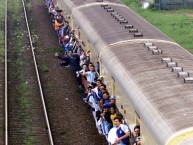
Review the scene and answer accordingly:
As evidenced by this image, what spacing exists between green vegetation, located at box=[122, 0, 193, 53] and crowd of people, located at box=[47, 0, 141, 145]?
5.70 meters

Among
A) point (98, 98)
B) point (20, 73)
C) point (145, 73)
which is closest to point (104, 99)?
point (98, 98)

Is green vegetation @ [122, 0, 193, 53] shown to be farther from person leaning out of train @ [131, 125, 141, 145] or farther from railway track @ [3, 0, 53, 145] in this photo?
person leaning out of train @ [131, 125, 141, 145]

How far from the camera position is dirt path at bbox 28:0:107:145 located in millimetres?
12875

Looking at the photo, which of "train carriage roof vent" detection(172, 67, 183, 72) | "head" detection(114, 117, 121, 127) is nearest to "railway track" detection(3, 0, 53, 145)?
"head" detection(114, 117, 121, 127)

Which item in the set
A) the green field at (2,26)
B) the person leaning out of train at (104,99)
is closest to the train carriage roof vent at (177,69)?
the person leaning out of train at (104,99)

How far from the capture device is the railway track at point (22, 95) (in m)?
13.1

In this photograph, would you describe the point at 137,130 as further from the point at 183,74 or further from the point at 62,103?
the point at 62,103

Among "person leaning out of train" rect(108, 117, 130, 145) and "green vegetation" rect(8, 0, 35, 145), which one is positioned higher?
"person leaning out of train" rect(108, 117, 130, 145)

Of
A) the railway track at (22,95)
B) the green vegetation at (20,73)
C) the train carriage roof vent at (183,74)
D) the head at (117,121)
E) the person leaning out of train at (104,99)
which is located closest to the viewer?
the train carriage roof vent at (183,74)

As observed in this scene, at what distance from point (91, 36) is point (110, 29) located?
0.61 metres

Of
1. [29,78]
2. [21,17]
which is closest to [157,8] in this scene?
[21,17]

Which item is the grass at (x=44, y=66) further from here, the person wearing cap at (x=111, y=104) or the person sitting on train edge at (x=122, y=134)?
the person sitting on train edge at (x=122, y=134)

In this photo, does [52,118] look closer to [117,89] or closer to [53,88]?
[53,88]

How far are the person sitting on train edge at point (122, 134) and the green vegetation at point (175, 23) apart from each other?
446 inches
